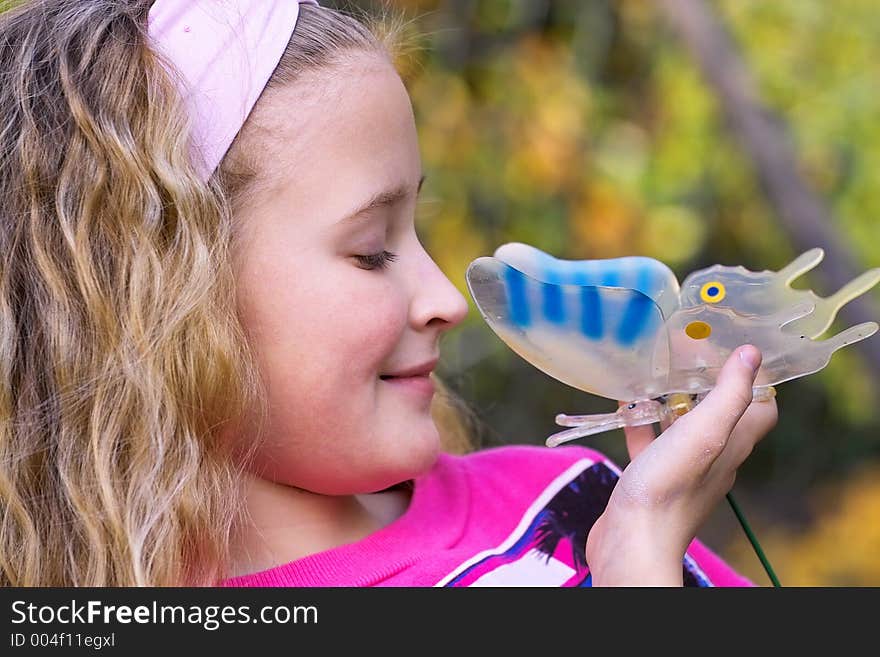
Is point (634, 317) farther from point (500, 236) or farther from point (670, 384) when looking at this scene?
point (500, 236)

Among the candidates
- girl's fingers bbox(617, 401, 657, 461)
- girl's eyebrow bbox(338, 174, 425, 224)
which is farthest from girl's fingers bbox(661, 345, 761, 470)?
girl's eyebrow bbox(338, 174, 425, 224)

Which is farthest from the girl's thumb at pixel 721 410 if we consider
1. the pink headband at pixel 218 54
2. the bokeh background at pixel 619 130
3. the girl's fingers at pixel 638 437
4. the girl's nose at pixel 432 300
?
the bokeh background at pixel 619 130

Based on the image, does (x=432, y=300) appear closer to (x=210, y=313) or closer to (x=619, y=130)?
(x=210, y=313)

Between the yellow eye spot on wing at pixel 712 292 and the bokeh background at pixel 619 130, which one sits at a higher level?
the bokeh background at pixel 619 130

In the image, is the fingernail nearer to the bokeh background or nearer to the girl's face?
the girl's face

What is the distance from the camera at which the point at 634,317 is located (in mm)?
1009

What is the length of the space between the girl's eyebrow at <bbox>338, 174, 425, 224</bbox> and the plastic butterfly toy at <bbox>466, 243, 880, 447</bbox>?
13cm

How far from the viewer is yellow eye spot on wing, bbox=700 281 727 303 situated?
1.01m

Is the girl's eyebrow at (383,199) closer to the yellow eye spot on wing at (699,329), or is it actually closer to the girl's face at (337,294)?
the girl's face at (337,294)

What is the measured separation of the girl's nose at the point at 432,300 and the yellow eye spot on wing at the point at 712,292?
Answer: 24 centimetres

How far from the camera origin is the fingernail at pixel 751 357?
0.98 metres

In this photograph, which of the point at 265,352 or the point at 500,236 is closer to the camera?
the point at 265,352
